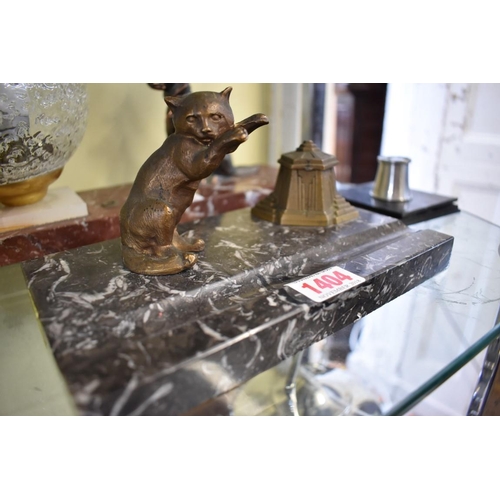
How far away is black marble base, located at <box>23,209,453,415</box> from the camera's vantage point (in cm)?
58

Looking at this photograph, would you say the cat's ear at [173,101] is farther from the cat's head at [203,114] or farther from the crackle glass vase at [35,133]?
the crackle glass vase at [35,133]

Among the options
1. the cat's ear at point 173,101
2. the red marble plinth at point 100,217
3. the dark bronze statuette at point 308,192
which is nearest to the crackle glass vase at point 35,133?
the red marble plinth at point 100,217

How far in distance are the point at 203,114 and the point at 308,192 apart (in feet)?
1.35

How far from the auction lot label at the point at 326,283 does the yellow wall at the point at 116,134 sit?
3.31ft

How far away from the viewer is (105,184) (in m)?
1.54

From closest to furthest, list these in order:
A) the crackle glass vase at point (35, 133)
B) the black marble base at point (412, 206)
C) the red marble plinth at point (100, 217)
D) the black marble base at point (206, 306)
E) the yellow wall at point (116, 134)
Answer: the black marble base at point (206, 306), the crackle glass vase at point (35, 133), the red marble plinth at point (100, 217), the black marble base at point (412, 206), the yellow wall at point (116, 134)

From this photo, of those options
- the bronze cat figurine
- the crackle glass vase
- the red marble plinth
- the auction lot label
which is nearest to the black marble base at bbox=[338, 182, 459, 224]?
the red marble plinth

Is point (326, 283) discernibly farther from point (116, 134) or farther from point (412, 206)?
point (116, 134)

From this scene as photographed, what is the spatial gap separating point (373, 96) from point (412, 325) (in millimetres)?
1480

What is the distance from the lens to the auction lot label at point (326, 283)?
30.0 inches

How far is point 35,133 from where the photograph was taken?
0.94m

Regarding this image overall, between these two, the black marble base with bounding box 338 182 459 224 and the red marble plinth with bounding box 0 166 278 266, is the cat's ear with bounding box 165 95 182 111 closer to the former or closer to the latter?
the red marble plinth with bounding box 0 166 278 266

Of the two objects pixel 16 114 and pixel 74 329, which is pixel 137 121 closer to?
pixel 16 114
